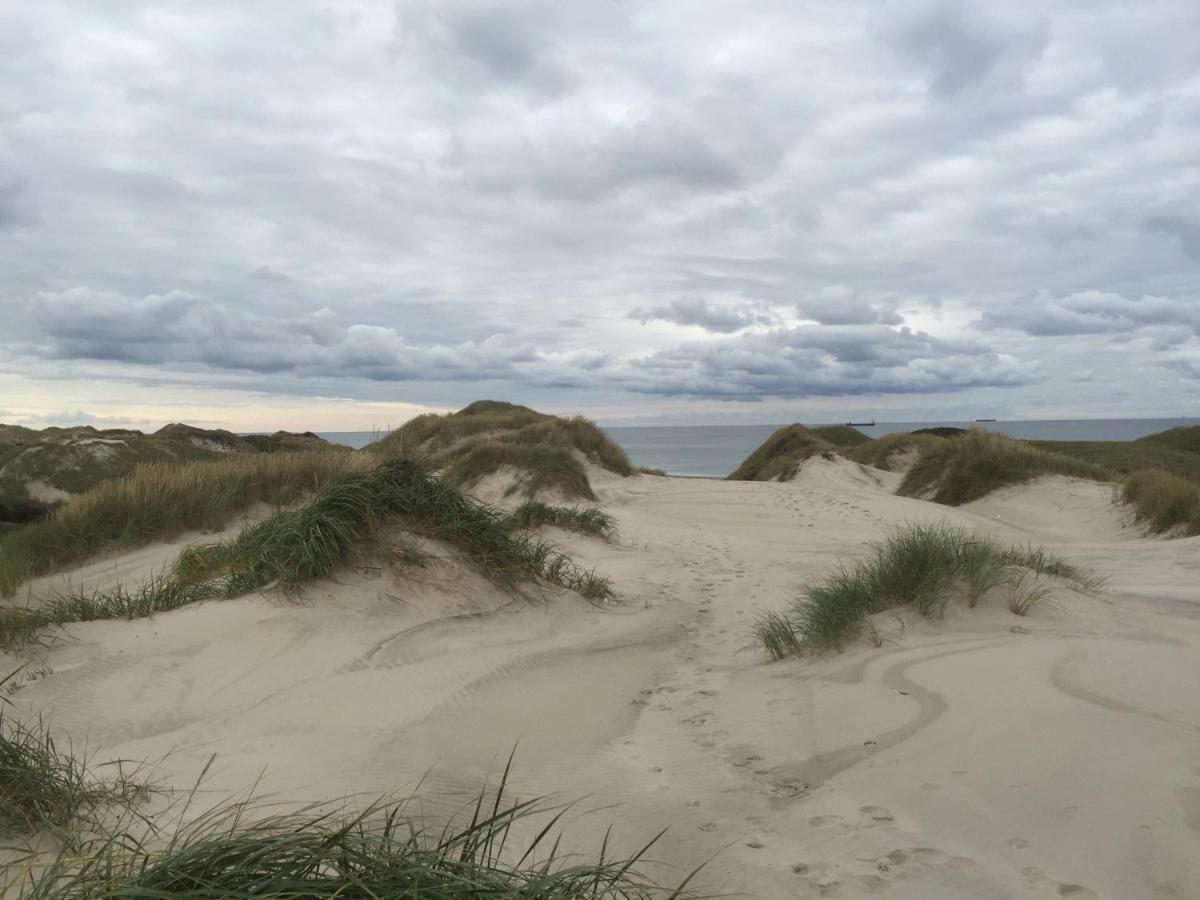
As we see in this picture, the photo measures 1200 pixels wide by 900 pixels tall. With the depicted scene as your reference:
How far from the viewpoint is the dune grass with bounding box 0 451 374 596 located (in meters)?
8.23

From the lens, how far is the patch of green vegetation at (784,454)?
24750mm

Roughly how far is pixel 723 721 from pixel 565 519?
21.8 ft

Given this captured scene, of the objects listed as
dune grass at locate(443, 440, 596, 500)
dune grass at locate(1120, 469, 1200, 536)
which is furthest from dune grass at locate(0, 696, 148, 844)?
dune grass at locate(1120, 469, 1200, 536)

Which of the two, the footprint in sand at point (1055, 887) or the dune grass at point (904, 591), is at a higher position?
the dune grass at point (904, 591)

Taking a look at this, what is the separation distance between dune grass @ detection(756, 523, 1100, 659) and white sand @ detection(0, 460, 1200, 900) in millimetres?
155

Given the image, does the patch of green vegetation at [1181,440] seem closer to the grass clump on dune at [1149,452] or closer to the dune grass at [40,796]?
the grass clump on dune at [1149,452]

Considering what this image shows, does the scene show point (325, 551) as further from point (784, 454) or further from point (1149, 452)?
point (1149, 452)

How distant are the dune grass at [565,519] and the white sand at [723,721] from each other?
3.43m

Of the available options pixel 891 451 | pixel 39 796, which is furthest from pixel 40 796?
pixel 891 451

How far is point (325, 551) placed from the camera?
5777mm

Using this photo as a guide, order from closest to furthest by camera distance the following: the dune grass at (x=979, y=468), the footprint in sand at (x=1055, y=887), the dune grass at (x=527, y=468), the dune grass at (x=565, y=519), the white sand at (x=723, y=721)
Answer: the footprint in sand at (x=1055, y=887) → the white sand at (x=723, y=721) → the dune grass at (x=565, y=519) → the dune grass at (x=527, y=468) → the dune grass at (x=979, y=468)

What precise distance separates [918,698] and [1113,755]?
996mm

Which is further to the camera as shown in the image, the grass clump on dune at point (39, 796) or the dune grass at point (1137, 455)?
the dune grass at point (1137, 455)

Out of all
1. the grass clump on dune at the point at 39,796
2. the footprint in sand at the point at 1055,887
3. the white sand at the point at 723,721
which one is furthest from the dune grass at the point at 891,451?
the grass clump on dune at the point at 39,796
